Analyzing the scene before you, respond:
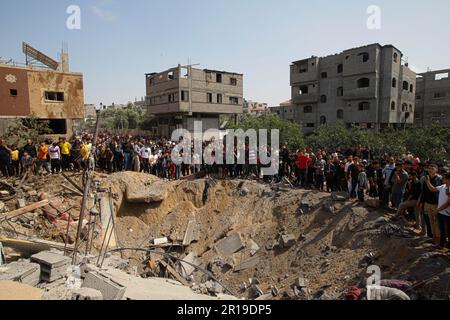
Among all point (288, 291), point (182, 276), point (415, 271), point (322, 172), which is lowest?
point (182, 276)

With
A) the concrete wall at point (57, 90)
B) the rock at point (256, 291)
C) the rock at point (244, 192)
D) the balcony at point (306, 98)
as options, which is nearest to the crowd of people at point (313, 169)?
the rock at point (244, 192)

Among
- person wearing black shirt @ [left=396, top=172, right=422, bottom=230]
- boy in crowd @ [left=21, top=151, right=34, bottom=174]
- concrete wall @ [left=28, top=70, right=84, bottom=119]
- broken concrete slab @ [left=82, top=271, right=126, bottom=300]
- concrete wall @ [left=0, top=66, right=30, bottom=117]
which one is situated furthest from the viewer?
concrete wall @ [left=28, top=70, right=84, bottom=119]

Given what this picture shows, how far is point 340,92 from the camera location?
1299 inches

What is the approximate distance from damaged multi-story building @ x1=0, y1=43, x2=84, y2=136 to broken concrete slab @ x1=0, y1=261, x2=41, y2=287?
57.3 feet

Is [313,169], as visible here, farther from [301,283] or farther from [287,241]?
[301,283]

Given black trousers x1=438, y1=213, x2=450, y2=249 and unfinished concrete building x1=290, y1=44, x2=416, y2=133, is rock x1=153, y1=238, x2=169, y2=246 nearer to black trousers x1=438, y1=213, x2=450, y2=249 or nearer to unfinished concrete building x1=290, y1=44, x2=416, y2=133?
black trousers x1=438, y1=213, x2=450, y2=249

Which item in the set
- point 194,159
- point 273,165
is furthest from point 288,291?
point 194,159

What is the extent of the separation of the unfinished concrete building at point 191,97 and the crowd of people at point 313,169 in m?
20.0

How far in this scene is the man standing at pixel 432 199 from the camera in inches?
270

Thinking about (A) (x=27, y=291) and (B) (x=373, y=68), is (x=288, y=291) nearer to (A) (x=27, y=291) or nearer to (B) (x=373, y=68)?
(A) (x=27, y=291)

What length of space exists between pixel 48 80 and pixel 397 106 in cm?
3365

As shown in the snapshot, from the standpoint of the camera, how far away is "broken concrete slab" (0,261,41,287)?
5.93 m


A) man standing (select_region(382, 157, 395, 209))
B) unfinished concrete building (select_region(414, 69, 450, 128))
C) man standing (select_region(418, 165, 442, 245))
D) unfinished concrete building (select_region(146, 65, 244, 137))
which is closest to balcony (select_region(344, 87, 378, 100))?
unfinished concrete building (select_region(414, 69, 450, 128))
